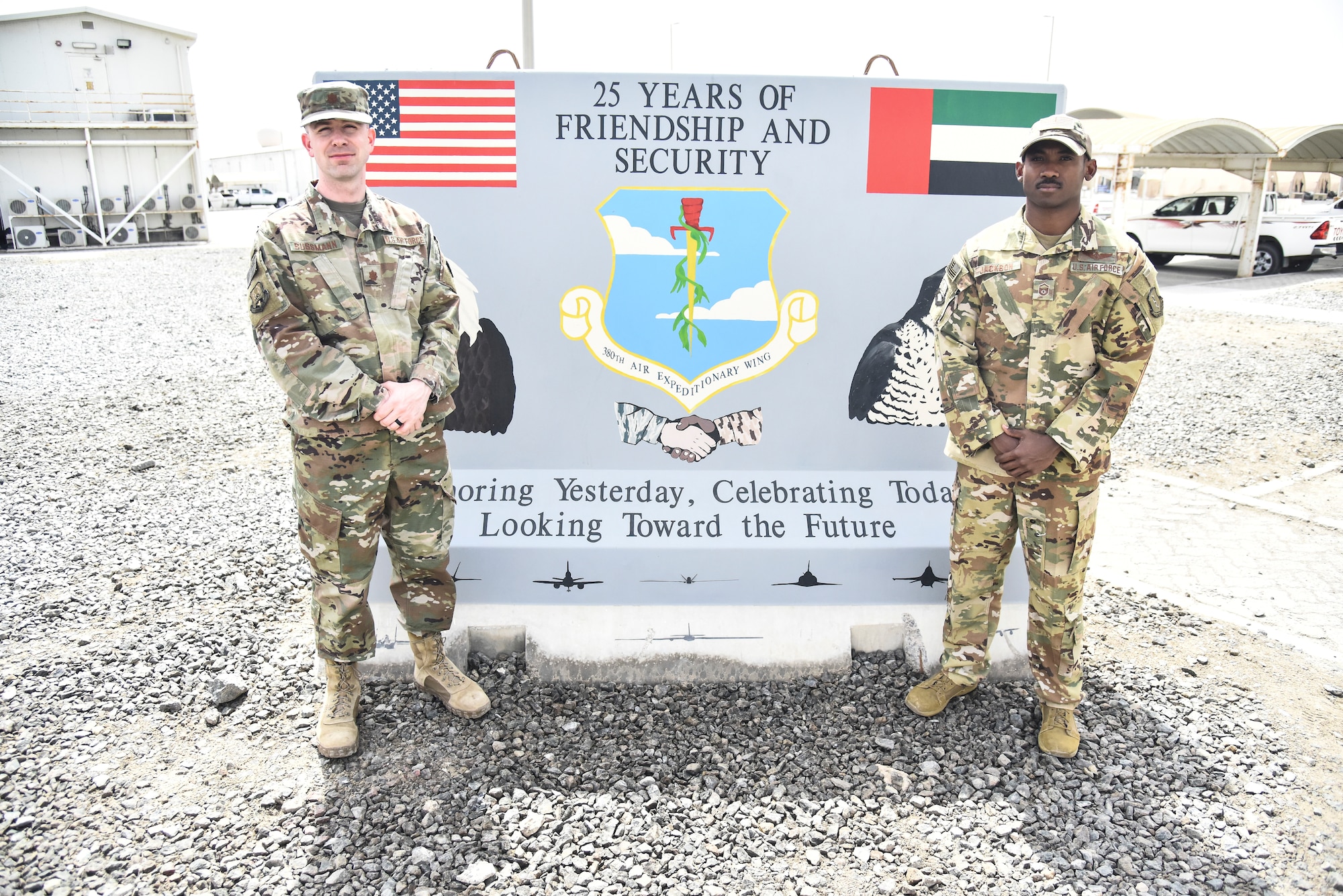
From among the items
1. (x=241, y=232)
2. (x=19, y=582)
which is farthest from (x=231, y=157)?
(x=19, y=582)

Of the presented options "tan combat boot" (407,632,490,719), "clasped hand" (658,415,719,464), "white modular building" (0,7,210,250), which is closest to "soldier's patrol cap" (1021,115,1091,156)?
"clasped hand" (658,415,719,464)

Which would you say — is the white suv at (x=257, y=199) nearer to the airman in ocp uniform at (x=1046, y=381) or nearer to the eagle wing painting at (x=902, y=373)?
the eagle wing painting at (x=902, y=373)

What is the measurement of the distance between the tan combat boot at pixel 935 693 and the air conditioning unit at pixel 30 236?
2306 cm

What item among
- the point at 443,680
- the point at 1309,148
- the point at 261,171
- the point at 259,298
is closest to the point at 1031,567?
the point at 443,680

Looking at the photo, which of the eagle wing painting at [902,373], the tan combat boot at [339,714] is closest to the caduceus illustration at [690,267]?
the eagle wing painting at [902,373]

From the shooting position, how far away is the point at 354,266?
2.72 meters

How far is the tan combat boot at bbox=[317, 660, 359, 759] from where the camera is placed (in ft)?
9.37

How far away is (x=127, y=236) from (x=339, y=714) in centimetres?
2238

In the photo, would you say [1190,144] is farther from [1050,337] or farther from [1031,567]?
[1031,567]

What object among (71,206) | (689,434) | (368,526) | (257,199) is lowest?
(368,526)

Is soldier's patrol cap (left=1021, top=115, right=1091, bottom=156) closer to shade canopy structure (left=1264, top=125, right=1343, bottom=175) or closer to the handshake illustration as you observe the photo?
the handshake illustration

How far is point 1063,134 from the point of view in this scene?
258cm

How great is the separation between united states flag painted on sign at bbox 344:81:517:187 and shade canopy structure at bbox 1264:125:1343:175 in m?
16.9

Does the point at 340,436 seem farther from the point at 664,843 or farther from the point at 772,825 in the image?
the point at 772,825
